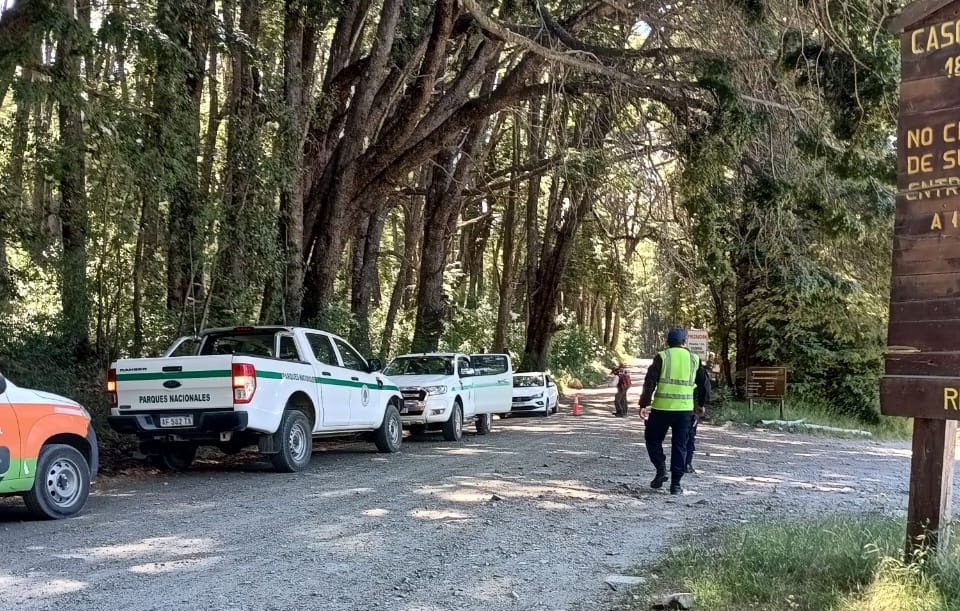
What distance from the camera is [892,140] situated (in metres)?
16.1

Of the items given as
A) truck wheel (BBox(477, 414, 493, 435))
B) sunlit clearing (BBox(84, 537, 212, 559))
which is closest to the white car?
truck wheel (BBox(477, 414, 493, 435))

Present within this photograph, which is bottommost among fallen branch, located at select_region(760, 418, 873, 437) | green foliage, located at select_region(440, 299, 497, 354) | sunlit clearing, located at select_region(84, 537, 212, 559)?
fallen branch, located at select_region(760, 418, 873, 437)

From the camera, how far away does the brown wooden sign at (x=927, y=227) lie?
561cm

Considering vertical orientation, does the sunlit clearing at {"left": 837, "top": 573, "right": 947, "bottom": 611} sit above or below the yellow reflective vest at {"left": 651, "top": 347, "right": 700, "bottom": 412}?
below

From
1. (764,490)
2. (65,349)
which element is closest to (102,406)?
(65,349)

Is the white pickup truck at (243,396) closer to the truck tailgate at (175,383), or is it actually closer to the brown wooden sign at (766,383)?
the truck tailgate at (175,383)

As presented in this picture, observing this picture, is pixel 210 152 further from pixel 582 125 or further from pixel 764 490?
pixel 764 490

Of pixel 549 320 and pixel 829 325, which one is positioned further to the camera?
pixel 549 320

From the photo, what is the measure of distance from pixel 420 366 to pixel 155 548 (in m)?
10.6

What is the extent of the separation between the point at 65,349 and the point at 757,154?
41.5 feet

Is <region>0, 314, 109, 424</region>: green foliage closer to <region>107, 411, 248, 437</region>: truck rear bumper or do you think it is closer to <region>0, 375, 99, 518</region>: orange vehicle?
<region>107, 411, 248, 437</region>: truck rear bumper

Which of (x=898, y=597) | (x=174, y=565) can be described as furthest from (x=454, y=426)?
(x=898, y=597)

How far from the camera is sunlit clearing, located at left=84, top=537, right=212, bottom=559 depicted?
6859 mm

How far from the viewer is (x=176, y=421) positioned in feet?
34.8
